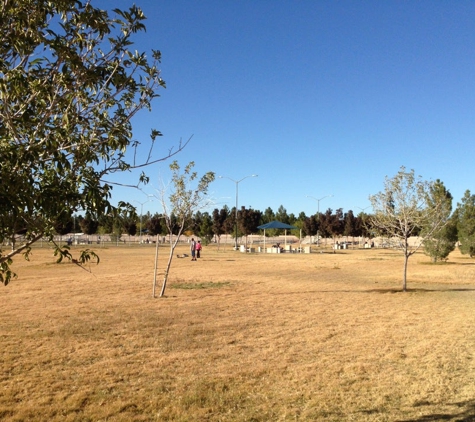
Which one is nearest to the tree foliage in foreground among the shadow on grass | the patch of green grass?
the shadow on grass

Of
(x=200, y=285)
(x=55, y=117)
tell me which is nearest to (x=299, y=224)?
(x=200, y=285)

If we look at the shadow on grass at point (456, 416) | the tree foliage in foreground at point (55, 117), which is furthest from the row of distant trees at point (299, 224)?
the shadow on grass at point (456, 416)

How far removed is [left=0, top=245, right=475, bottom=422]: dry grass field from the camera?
18.9 feet

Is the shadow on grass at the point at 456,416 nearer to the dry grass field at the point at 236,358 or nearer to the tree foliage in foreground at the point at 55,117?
the dry grass field at the point at 236,358

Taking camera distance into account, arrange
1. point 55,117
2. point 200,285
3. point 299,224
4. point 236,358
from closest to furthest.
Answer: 1. point 55,117
2. point 236,358
3. point 200,285
4. point 299,224

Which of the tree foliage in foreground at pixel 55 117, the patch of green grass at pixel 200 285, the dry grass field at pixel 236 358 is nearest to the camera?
the tree foliage in foreground at pixel 55 117

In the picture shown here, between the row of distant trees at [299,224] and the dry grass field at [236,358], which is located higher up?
the row of distant trees at [299,224]

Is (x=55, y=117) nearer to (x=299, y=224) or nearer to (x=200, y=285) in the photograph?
(x=200, y=285)

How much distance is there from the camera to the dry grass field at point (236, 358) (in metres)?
5.75

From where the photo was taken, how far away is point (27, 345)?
28.5ft

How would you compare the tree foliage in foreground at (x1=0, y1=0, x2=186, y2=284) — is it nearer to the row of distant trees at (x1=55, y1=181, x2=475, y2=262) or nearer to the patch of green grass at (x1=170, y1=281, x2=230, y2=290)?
the row of distant trees at (x1=55, y1=181, x2=475, y2=262)

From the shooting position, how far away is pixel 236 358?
7934 mm

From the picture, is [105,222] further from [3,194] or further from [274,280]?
[274,280]

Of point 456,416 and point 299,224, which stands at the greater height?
point 299,224
